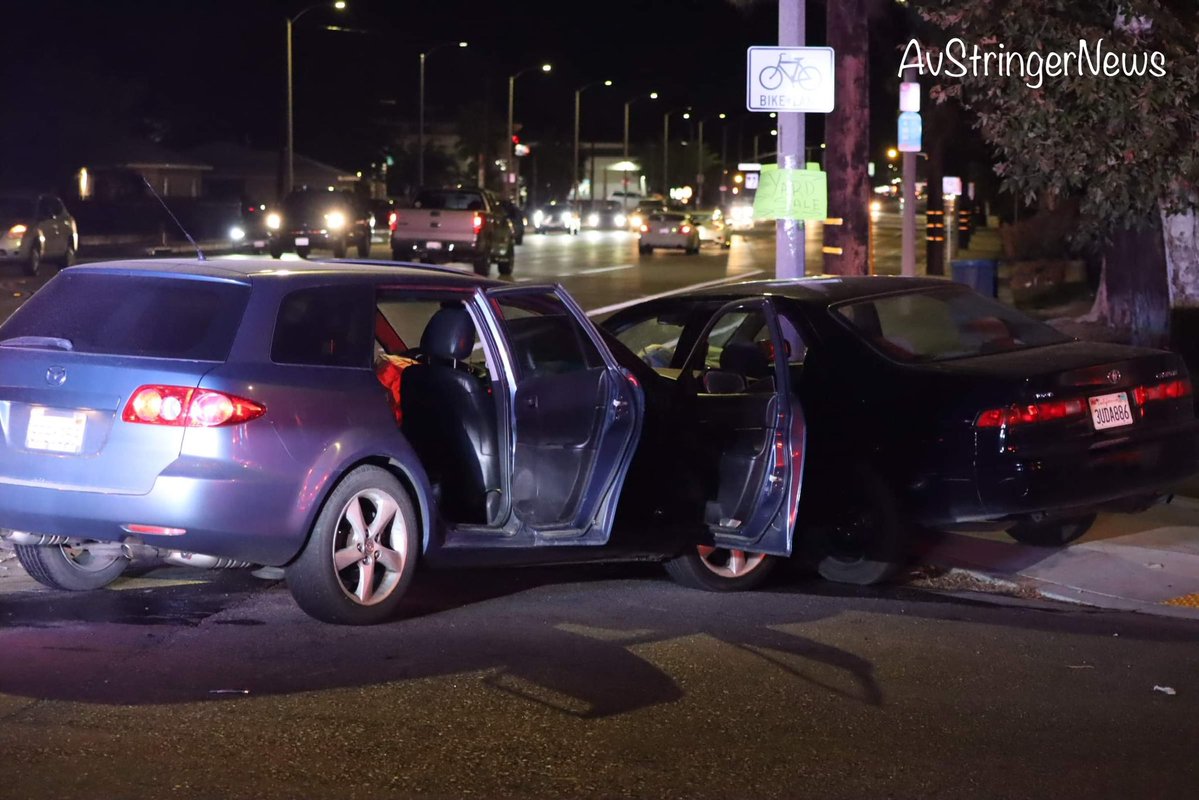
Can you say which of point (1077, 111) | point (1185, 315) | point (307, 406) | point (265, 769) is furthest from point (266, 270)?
point (1185, 315)

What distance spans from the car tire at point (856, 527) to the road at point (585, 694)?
0.20 metres

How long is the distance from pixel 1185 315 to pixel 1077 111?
5.29m

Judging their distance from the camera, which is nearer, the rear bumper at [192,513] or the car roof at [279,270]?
the rear bumper at [192,513]

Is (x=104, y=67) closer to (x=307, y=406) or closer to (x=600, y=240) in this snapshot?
(x=600, y=240)

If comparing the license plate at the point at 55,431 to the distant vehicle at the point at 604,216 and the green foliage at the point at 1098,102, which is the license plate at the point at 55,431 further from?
the distant vehicle at the point at 604,216

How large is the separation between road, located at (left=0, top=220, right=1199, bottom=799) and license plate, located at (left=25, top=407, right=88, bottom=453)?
2.52 ft

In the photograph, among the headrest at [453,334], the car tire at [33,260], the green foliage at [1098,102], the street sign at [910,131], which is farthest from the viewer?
the car tire at [33,260]

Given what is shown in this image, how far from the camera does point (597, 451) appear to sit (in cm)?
775

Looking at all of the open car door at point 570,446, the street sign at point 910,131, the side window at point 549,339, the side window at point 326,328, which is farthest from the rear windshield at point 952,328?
the street sign at point 910,131

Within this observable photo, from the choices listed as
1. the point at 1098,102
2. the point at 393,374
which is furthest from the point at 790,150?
the point at 393,374

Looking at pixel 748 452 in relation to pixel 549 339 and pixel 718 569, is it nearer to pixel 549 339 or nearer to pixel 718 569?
pixel 718 569

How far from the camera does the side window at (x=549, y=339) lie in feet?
26.7

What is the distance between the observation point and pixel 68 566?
7.77 metres

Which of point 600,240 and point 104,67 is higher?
point 104,67
